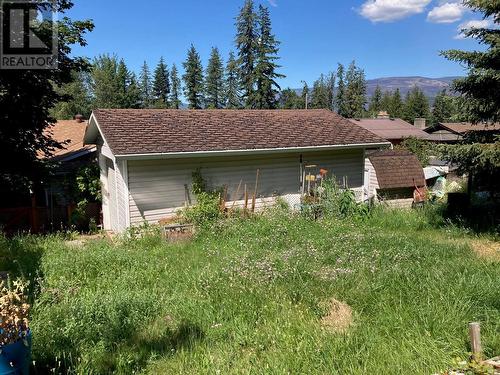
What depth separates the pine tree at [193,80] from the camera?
218 ft

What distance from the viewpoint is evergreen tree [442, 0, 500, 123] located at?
29.0 ft

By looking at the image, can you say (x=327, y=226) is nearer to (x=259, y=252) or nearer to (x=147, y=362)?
(x=259, y=252)

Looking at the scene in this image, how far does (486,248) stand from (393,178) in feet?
24.6

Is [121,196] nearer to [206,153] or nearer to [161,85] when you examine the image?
[206,153]

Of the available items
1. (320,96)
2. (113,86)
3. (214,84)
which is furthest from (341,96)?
(113,86)

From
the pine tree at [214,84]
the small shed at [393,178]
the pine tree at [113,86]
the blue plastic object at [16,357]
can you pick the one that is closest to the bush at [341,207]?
the small shed at [393,178]

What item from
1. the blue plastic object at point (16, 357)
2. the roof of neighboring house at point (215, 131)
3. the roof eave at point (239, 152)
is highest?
the roof of neighboring house at point (215, 131)

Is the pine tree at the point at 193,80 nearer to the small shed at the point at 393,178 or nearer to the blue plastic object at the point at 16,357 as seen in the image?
the small shed at the point at 393,178

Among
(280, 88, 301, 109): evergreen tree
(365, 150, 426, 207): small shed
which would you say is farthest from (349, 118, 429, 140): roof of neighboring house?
(280, 88, 301, 109): evergreen tree

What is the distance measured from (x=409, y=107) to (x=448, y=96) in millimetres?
66803

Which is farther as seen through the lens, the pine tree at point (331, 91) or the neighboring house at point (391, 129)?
the pine tree at point (331, 91)

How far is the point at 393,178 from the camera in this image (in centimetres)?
1577

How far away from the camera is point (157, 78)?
2844 inches

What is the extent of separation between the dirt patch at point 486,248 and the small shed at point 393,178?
6128mm
